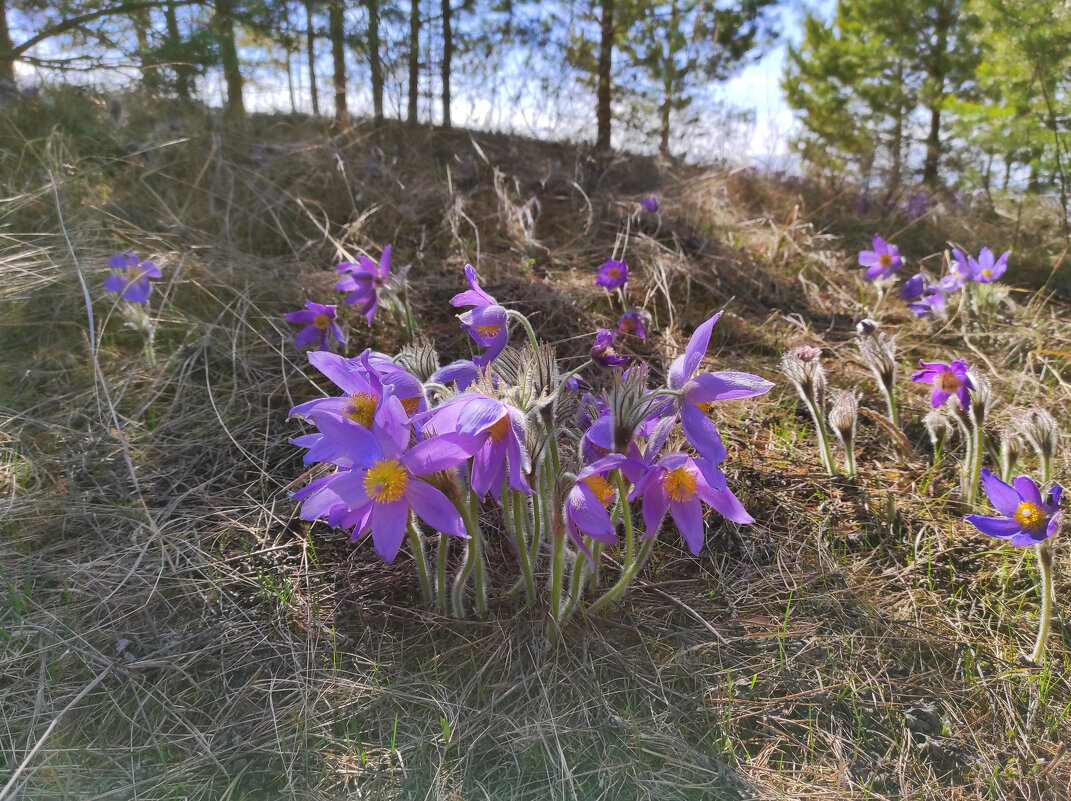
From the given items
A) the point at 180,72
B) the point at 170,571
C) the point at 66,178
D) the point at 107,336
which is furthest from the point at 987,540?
the point at 180,72

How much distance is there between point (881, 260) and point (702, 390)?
230cm

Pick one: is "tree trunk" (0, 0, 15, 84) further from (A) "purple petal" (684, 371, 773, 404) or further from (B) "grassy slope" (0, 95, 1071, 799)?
(A) "purple petal" (684, 371, 773, 404)

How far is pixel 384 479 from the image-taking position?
3.71 feet

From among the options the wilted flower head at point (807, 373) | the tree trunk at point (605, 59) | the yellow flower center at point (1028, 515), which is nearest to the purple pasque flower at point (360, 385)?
the wilted flower head at point (807, 373)

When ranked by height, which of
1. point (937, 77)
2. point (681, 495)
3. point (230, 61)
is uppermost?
point (937, 77)

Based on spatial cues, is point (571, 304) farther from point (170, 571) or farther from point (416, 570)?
point (170, 571)

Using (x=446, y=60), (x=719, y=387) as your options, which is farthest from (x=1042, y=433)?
(x=446, y=60)

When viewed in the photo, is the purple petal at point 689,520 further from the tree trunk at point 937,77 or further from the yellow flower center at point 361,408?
the tree trunk at point 937,77

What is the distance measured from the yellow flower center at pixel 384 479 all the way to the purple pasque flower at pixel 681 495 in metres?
0.43

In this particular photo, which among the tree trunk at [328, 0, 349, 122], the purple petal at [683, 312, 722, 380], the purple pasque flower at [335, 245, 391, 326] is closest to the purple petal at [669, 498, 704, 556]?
the purple petal at [683, 312, 722, 380]

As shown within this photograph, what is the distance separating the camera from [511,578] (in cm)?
153

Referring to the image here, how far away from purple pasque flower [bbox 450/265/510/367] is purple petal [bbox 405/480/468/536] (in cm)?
31

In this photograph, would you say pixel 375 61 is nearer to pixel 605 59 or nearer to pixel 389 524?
pixel 605 59

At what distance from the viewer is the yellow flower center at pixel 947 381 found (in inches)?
70.2
